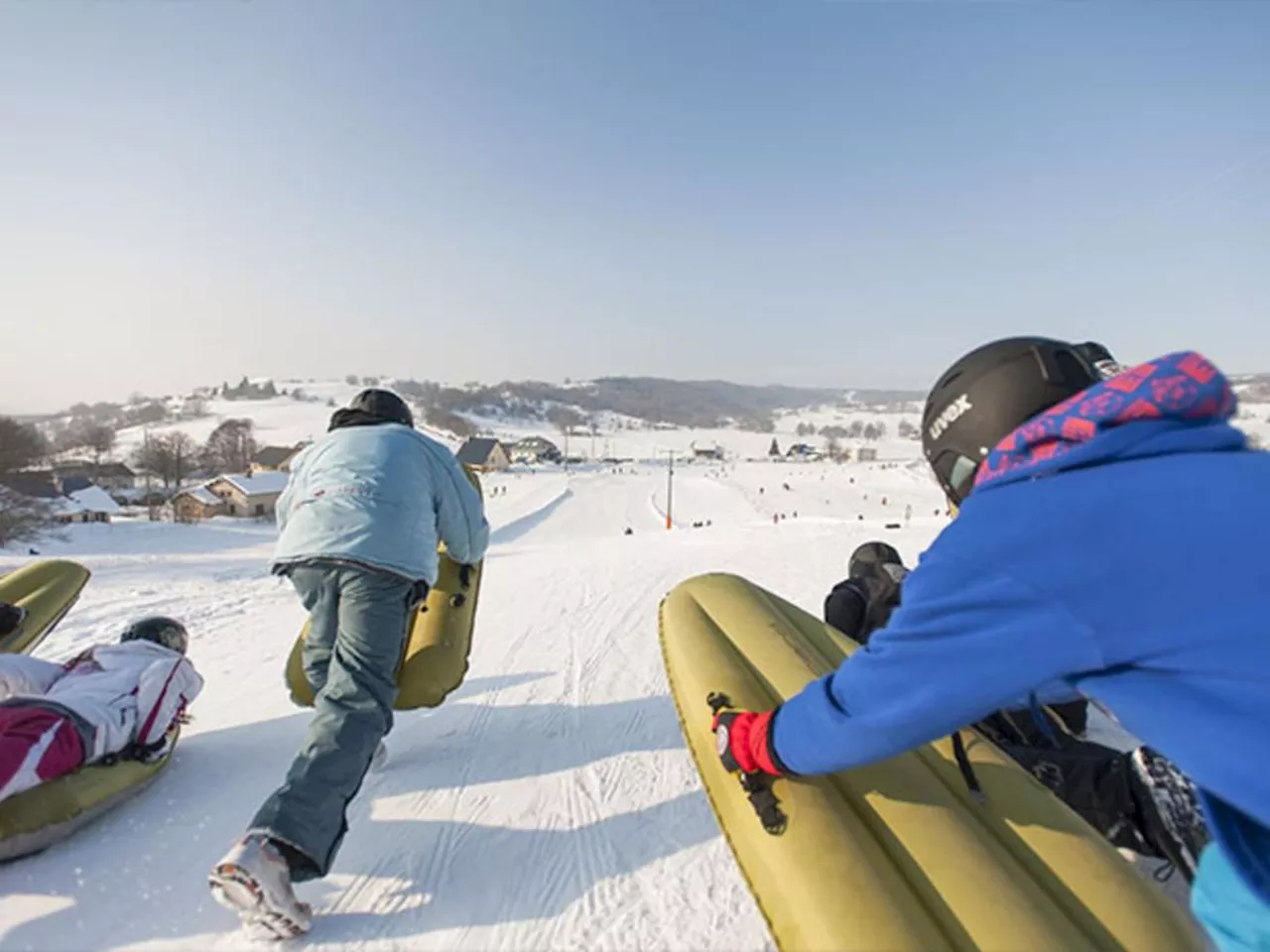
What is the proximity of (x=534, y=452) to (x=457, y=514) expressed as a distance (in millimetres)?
96661

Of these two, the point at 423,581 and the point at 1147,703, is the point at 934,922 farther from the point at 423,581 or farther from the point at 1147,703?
the point at 423,581

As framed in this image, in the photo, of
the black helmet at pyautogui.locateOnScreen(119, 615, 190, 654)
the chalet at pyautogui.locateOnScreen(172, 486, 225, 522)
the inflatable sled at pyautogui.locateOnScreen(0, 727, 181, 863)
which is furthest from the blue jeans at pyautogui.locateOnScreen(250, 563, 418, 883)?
the chalet at pyautogui.locateOnScreen(172, 486, 225, 522)

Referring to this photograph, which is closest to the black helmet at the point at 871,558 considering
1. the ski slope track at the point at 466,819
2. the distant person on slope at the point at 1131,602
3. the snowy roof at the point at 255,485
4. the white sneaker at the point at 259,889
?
the ski slope track at the point at 466,819

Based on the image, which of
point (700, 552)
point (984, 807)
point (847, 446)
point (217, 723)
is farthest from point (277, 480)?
point (847, 446)

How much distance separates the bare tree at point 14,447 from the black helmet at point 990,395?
1444 inches

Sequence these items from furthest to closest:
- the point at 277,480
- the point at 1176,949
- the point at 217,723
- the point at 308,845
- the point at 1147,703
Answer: the point at 277,480 < the point at 217,723 < the point at 308,845 < the point at 1176,949 < the point at 1147,703

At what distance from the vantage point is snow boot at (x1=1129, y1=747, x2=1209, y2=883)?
7.36ft

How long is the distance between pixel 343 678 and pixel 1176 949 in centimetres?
278

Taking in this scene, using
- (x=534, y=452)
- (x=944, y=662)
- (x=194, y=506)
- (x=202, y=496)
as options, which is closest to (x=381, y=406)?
(x=944, y=662)

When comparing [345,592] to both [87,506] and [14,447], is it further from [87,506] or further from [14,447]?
[87,506]

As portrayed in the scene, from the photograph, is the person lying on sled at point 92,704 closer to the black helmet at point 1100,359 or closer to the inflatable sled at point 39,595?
the inflatable sled at point 39,595

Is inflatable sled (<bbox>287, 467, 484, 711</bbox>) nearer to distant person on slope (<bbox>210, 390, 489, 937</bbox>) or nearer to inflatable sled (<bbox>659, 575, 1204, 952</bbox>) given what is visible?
distant person on slope (<bbox>210, 390, 489, 937</bbox>)

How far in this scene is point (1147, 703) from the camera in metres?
1.19

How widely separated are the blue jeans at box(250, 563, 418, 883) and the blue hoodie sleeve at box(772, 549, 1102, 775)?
168 centimetres
